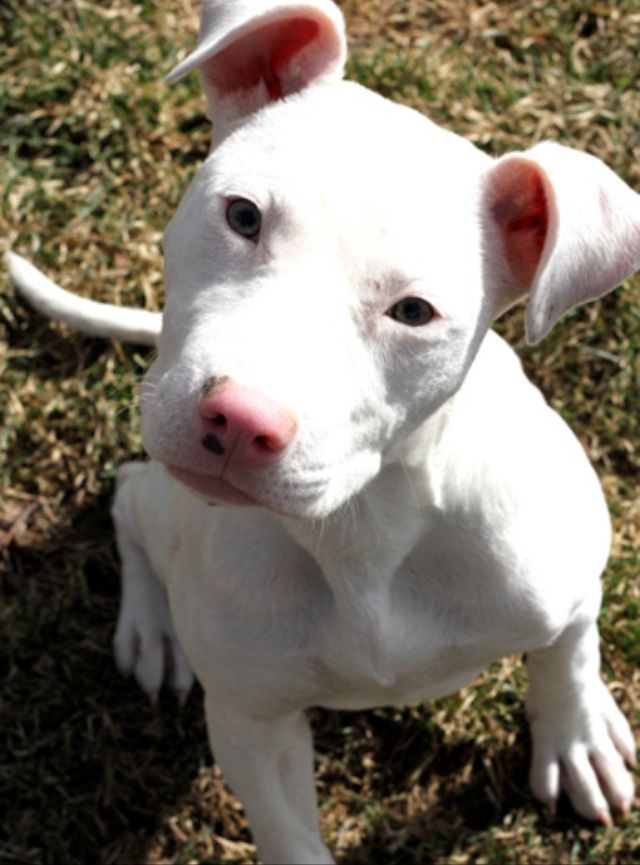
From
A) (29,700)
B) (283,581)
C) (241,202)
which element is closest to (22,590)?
(29,700)

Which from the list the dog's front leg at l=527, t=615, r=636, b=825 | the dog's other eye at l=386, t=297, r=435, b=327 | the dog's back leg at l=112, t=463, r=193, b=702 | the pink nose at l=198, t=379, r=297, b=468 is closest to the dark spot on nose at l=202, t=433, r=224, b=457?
the pink nose at l=198, t=379, r=297, b=468

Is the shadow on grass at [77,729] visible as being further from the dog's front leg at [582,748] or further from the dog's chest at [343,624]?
the dog's chest at [343,624]

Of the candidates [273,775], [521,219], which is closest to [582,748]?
[273,775]

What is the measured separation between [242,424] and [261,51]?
41.7 inches

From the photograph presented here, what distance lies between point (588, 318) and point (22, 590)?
2346mm

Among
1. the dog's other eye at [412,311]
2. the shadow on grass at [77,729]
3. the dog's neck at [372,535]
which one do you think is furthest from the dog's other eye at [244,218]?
the shadow on grass at [77,729]

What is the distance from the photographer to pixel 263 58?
135 inches

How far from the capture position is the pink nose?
2.77 meters

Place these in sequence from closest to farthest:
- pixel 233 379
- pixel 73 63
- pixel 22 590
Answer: pixel 233 379, pixel 22 590, pixel 73 63

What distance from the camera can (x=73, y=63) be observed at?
20.5 ft

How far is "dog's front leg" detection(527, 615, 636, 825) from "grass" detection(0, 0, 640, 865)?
0.44ft

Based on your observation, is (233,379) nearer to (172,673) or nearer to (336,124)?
(336,124)

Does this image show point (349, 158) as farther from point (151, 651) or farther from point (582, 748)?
point (151, 651)

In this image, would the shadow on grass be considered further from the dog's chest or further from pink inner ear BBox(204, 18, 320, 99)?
pink inner ear BBox(204, 18, 320, 99)
